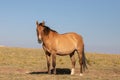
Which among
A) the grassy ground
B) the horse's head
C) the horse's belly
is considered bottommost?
the grassy ground

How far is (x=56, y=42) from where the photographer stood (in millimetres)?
16844

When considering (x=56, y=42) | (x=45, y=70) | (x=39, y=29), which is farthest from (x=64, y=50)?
(x=45, y=70)

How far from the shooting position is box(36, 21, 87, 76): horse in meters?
16.6

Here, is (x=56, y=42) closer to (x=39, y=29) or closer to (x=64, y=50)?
(x=64, y=50)

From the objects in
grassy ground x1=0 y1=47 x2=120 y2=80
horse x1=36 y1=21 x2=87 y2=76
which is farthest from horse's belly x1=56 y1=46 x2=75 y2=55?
grassy ground x1=0 y1=47 x2=120 y2=80

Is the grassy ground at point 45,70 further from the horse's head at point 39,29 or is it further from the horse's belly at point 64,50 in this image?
the horse's head at point 39,29

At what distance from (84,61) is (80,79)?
3.66 metres

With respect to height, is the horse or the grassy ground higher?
the horse

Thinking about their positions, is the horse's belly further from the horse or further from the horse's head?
the horse's head

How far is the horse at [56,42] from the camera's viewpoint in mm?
16558

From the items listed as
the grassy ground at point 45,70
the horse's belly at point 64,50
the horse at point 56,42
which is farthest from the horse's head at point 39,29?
the grassy ground at point 45,70

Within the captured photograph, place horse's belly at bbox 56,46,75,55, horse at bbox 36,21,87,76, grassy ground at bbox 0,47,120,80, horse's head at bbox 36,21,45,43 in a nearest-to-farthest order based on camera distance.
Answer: grassy ground at bbox 0,47,120,80
horse's head at bbox 36,21,45,43
horse at bbox 36,21,87,76
horse's belly at bbox 56,46,75,55

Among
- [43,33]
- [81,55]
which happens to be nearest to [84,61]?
[81,55]

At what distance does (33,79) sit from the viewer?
45.6ft
